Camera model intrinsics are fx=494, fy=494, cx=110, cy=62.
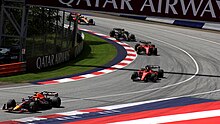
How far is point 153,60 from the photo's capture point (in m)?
31.0

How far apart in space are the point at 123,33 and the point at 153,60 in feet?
30.5

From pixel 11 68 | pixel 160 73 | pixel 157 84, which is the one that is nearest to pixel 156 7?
pixel 160 73

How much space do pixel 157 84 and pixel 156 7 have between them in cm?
501

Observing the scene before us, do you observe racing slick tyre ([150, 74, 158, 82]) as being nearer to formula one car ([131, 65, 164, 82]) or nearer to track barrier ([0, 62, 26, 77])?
formula one car ([131, 65, 164, 82])

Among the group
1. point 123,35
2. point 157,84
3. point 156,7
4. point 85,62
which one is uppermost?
point 156,7

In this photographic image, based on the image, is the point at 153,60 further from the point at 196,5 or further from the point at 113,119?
the point at 113,119

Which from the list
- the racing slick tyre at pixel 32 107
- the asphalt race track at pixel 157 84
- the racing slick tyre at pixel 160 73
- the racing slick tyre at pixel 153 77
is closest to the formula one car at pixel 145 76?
the racing slick tyre at pixel 153 77

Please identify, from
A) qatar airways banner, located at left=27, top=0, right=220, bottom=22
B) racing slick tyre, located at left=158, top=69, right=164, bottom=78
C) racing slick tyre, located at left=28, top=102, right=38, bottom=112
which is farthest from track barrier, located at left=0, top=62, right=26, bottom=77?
racing slick tyre, located at left=28, top=102, right=38, bottom=112

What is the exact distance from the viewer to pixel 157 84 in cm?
2345

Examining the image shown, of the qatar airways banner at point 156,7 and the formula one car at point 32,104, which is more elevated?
the qatar airways banner at point 156,7

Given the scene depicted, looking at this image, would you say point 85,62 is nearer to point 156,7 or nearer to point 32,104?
point 156,7

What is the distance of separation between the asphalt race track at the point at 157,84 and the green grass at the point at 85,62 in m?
1.76

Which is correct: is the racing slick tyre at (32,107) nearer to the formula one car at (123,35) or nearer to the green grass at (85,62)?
the green grass at (85,62)

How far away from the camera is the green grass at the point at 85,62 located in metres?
23.3
